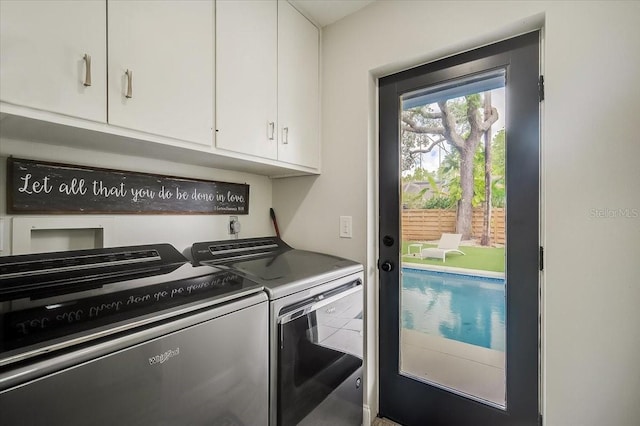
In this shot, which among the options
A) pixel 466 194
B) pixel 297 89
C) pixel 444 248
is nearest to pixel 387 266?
pixel 444 248

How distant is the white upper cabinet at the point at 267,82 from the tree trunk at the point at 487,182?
95cm

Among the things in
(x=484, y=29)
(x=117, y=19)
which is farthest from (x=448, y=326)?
(x=117, y=19)

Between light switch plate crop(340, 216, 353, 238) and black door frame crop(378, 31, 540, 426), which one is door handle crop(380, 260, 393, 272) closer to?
light switch plate crop(340, 216, 353, 238)

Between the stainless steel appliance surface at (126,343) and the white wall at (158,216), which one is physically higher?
the white wall at (158,216)

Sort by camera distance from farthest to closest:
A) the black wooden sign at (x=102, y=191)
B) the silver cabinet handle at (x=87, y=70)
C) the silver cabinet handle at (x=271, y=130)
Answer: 1. the silver cabinet handle at (x=271, y=130)
2. the black wooden sign at (x=102, y=191)
3. the silver cabinet handle at (x=87, y=70)

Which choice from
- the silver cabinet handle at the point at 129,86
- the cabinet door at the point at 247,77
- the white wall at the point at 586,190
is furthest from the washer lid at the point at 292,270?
the white wall at the point at 586,190

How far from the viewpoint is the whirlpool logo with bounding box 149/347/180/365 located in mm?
712

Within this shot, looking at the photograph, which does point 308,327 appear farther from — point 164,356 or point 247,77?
point 247,77

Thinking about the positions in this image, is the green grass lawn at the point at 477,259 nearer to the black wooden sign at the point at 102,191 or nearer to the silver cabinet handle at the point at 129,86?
the black wooden sign at the point at 102,191

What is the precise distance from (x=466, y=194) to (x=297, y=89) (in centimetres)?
112

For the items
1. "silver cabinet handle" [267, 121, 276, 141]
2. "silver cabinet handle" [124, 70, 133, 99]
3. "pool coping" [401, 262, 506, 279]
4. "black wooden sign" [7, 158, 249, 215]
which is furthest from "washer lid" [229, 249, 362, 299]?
"silver cabinet handle" [124, 70, 133, 99]

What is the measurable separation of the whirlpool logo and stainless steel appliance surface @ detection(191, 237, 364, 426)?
0.35 m

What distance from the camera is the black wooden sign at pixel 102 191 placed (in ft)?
3.35

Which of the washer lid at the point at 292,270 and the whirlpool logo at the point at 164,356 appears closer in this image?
the whirlpool logo at the point at 164,356
